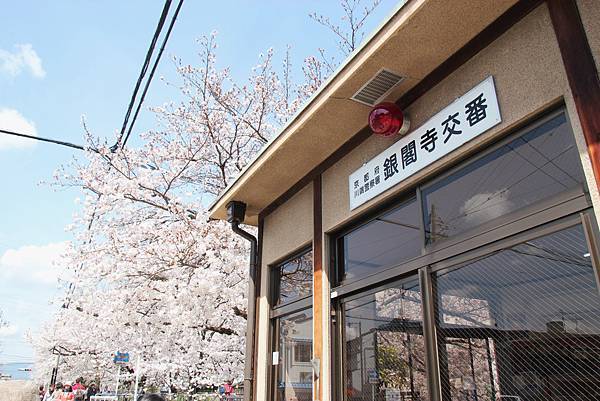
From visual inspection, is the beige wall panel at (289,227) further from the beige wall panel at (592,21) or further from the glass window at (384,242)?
the beige wall panel at (592,21)

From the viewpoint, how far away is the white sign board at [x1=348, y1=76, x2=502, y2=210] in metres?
2.51

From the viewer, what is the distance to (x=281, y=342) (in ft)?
15.2

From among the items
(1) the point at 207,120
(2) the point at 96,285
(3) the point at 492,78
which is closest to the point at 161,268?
(2) the point at 96,285

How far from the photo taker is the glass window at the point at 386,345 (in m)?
2.82

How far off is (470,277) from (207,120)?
7.45 meters

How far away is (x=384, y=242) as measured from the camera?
3.32m

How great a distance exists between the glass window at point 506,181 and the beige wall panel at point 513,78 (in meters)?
0.11

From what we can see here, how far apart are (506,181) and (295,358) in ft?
9.04

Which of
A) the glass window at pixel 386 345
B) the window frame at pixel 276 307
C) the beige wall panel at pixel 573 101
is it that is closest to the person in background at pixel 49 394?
the window frame at pixel 276 307

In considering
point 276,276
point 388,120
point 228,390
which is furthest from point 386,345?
point 228,390

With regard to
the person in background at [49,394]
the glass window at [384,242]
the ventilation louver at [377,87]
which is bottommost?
the person in background at [49,394]

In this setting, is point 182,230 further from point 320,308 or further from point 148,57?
point 320,308

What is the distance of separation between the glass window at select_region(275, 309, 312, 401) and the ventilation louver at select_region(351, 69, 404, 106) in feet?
6.70

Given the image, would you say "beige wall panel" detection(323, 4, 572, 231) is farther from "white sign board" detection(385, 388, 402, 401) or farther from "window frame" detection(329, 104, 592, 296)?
"white sign board" detection(385, 388, 402, 401)
